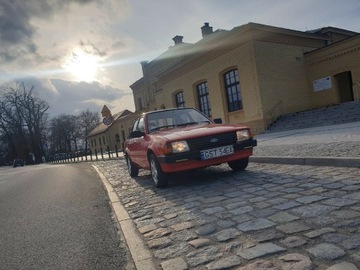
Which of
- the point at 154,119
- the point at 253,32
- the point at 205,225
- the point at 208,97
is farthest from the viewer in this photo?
the point at 208,97

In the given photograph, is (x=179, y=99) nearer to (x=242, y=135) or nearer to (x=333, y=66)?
(x=333, y=66)

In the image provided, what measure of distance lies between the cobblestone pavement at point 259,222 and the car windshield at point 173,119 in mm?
1767

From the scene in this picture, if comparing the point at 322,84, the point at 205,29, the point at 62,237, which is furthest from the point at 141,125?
the point at 205,29

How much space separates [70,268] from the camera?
2.94 metres

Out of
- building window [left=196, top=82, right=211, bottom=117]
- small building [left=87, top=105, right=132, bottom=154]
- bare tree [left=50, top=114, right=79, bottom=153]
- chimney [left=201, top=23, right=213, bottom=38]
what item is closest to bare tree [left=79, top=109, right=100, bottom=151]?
bare tree [left=50, top=114, right=79, bottom=153]

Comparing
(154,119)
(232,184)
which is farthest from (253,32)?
(232,184)

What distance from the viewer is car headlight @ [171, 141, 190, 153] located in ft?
19.0

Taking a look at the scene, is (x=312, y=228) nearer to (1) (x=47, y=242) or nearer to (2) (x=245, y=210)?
(2) (x=245, y=210)

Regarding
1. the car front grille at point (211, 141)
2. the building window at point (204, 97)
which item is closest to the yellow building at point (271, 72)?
the building window at point (204, 97)

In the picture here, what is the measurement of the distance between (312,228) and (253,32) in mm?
19031

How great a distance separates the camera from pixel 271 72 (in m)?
21.0

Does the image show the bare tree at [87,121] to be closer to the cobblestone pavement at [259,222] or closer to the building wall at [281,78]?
the building wall at [281,78]

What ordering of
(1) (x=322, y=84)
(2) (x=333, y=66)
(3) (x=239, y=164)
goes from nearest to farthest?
(3) (x=239, y=164)
(2) (x=333, y=66)
(1) (x=322, y=84)

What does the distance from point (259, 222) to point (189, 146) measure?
2674 millimetres
